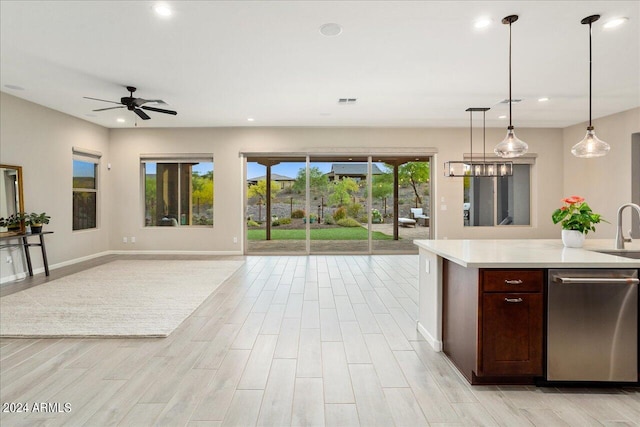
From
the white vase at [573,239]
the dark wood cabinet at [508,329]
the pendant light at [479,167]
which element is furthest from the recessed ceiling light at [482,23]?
the pendant light at [479,167]

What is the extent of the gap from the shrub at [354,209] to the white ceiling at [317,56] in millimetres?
2306

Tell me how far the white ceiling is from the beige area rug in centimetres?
280

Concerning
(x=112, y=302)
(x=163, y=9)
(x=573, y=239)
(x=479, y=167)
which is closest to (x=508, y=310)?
(x=573, y=239)

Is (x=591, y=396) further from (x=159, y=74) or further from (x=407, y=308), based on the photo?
(x=159, y=74)

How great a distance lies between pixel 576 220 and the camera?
286cm

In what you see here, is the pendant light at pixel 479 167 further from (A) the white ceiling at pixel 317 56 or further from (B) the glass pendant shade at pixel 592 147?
(B) the glass pendant shade at pixel 592 147

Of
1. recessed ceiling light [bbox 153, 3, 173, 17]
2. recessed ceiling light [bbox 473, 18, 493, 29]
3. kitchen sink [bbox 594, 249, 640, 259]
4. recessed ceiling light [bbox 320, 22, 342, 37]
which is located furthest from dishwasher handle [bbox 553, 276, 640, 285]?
recessed ceiling light [bbox 153, 3, 173, 17]

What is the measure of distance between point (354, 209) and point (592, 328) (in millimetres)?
5962

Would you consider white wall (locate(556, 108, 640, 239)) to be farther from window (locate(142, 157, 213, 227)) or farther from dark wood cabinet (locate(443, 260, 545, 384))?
window (locate(142, 157, 213, 227))

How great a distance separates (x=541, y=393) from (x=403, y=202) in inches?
238

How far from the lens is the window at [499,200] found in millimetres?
7945

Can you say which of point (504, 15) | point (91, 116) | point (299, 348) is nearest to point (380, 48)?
point (504, 15)

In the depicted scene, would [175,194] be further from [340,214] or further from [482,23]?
[482,23]

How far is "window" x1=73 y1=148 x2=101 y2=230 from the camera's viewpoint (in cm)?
700
